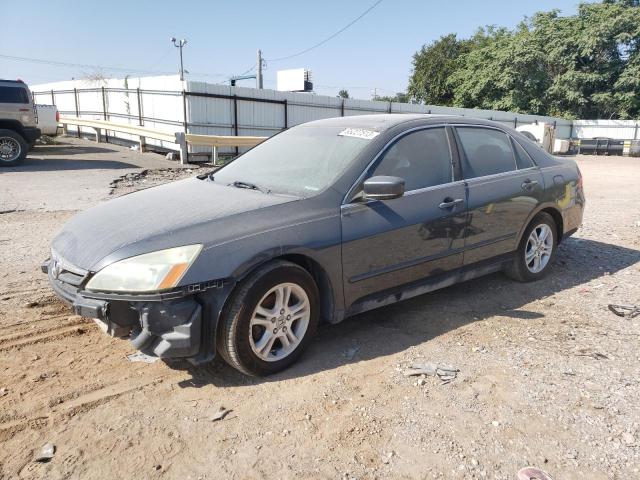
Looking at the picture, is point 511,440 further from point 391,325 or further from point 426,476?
point 391,325

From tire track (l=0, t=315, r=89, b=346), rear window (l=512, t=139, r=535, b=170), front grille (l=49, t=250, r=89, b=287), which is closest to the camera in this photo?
front grille (l=49, t=250, r=89, b=287)

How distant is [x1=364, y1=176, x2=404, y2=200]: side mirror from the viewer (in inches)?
134

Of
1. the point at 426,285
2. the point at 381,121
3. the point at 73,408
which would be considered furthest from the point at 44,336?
the point at 381,121

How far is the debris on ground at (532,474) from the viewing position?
7.66 ft

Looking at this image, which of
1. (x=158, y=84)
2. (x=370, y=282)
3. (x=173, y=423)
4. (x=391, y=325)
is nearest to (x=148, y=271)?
(x=173, y=423)

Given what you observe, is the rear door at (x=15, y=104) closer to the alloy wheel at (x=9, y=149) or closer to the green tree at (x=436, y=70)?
the alloy wheel at (x=9, y=149)

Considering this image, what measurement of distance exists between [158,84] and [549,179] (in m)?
15.8

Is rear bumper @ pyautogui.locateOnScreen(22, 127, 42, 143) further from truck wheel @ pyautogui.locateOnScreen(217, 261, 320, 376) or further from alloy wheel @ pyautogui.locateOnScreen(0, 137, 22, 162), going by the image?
truck wheel @ pyautogui.locateOnScreen(217, 261, 320, 376)

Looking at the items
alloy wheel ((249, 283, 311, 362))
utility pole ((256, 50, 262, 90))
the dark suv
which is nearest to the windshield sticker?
alloy wheel ((249, 283, 311, 362))

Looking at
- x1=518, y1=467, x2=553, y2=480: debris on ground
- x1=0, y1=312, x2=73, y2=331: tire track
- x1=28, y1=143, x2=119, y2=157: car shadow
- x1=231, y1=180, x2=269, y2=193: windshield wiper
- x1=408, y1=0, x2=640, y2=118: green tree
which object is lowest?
x1=518, y1=467, x2=553, y2=480: debris on ground

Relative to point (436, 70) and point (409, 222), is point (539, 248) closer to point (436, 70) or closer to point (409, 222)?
point (409, 222)

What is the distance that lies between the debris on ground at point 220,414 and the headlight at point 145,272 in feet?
2.43

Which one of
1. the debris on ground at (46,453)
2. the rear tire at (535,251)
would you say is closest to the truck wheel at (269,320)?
the debris on ground at (46,453)

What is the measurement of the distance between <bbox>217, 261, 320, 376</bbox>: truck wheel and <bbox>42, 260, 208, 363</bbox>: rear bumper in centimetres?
20
